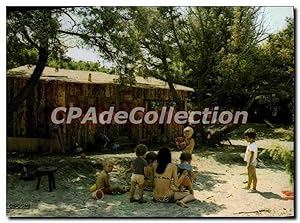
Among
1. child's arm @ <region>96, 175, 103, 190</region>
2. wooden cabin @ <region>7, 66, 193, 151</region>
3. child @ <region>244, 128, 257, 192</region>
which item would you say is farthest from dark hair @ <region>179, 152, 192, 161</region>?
child's arm @ <region>96, 175, 103, 190</region>

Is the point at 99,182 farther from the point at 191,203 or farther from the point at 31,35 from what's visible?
the point at 31,35

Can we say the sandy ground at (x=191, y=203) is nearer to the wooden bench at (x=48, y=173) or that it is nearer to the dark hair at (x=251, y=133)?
the wooden bench at (x=48, y=173)

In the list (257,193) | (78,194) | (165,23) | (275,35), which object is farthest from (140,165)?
(275,35)

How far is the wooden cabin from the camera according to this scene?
8484 millimetres

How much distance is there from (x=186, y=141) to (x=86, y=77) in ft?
7.24

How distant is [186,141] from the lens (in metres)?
8.52

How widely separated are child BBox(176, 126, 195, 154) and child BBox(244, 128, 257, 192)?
3.17 feet

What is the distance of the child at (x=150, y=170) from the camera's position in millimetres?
8211

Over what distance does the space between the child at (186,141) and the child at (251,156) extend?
3.17ft

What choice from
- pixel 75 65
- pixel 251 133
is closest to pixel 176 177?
pixel 251 133

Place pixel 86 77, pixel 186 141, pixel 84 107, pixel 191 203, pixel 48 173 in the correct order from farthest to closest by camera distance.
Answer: pixel 86 77, pixel 84 107, pixel 186 141, pixel 48 173, pixel 191 203

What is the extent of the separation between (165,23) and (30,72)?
2.58 meters

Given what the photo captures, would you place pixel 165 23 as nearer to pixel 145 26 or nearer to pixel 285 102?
pixel 145 26

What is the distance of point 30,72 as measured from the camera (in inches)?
339
